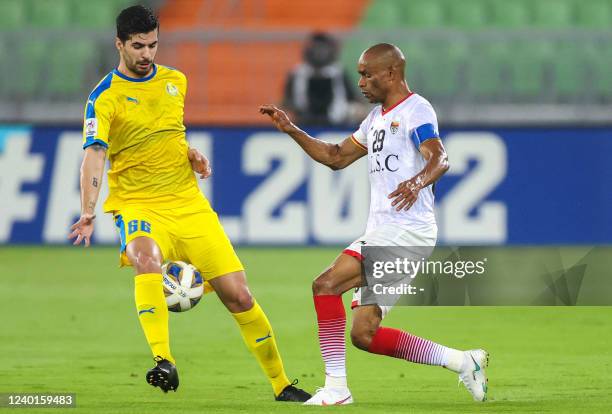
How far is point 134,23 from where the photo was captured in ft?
24.2

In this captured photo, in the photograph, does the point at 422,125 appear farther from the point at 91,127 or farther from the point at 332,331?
the point at 91,127

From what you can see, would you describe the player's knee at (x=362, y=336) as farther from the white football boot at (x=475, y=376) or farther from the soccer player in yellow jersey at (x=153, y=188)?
the white football boot at (x=475, y=376)

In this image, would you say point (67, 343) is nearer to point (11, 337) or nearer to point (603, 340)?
point (11, 337)

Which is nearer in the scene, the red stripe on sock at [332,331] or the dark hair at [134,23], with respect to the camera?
the red stripe on sock at [332,331]

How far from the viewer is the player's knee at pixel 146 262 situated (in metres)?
7.26

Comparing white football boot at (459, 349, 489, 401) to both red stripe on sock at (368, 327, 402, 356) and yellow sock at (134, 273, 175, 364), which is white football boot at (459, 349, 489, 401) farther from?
yellow sock at (134, 273, 175, 364)

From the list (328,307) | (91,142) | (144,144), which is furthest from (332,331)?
(91,142)

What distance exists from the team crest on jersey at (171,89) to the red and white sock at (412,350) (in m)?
1.85

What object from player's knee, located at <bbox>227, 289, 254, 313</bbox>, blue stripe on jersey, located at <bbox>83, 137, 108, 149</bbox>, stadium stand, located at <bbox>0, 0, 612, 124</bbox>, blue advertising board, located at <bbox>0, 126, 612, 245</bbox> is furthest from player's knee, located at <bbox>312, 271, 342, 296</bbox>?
stadium stand, located at <bbox>0, 0, 612, 124</bbox>

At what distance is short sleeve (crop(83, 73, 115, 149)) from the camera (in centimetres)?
741

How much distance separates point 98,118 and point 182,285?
3.49 ft

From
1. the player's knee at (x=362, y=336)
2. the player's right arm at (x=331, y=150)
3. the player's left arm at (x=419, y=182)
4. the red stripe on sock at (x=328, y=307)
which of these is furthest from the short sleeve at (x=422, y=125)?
the player's knee at (x=362, y=336)

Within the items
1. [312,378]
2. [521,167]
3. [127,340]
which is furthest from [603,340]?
[521,167]

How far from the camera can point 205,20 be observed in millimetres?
20750
